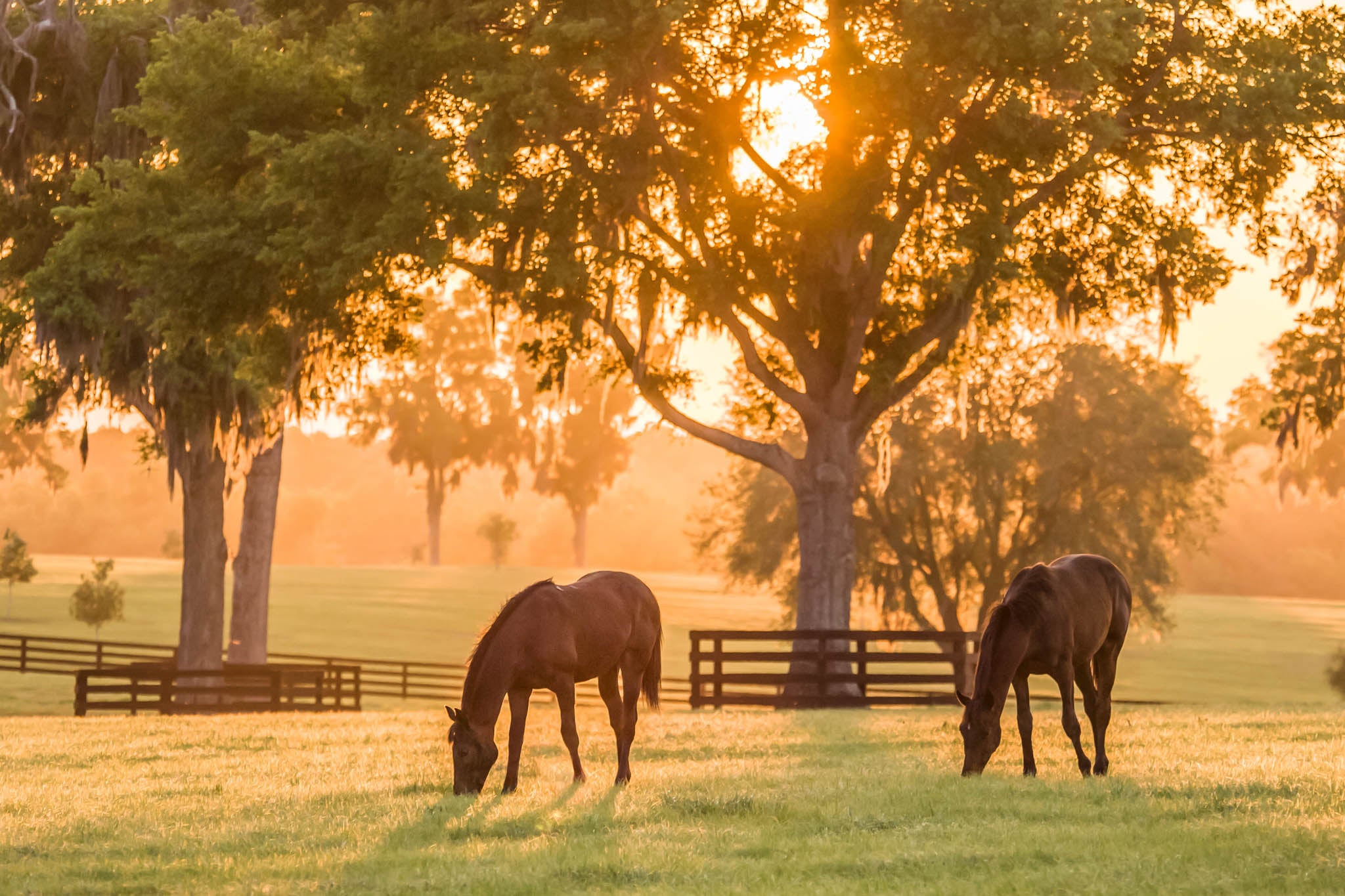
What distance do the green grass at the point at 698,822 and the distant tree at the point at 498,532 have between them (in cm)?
6783

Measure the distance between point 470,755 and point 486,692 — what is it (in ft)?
1.49

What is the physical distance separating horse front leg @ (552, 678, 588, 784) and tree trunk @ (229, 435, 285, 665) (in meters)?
21.9

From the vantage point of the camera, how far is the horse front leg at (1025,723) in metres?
11.0

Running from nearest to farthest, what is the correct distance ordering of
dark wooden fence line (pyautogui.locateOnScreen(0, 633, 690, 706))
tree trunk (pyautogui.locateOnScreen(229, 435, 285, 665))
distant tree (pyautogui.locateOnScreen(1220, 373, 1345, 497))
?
1. tree trunk (pyautogui.locateOnScreen(229, 435, 285, 665))
2. dark wooden fence line (pyautogui.locateOnScreen(0, 633, 690, 706))
3. distant tree (pyautogui.locateOnScreen(1220, 373, 1345, 497))

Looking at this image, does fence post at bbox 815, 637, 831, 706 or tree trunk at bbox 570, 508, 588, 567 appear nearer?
fence post at bbox 815, 637, 831, 706

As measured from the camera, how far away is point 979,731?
11141 millimetres

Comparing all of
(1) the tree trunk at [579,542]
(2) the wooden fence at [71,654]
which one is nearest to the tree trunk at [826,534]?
(2) the wooden fence at [71,654]


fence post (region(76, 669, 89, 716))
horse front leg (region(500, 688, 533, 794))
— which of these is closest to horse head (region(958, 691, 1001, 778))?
horse front leg (region(500, 688, 533, 794))

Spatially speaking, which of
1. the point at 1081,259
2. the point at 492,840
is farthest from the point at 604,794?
the point at 1081,259

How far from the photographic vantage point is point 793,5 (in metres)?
22.0

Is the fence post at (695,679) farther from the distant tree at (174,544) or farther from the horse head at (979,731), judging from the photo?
the distant tree at (174,544)

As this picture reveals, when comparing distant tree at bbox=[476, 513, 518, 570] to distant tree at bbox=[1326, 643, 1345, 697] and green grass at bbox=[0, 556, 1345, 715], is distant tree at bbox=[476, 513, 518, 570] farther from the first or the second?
distant tree at bbox=[1326, 643, 1345, 697]

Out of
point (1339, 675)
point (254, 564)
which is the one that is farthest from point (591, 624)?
point (1339, 675)

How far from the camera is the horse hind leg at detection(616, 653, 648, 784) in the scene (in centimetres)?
1119
